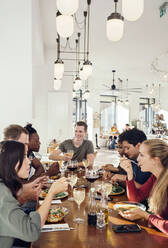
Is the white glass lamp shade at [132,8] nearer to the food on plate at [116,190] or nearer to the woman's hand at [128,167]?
the woman's hand at [128,167]

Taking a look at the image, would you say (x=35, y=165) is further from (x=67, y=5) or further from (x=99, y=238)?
(x=67, y=5)

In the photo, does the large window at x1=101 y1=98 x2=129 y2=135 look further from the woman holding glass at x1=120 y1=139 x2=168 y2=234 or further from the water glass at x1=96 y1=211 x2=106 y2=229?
the water glass at x1=96 y1=211 x2=106 y2=229

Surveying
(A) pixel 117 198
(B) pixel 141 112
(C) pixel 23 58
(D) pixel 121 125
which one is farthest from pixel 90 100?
(A) pixel 117 198

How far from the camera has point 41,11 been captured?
4637 millimetres

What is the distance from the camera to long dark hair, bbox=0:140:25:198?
4.64ft

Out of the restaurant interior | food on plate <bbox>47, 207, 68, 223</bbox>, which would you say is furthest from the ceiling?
food on plate <bbox>47, 207, 68, 223</bbox>

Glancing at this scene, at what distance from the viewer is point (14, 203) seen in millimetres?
1320

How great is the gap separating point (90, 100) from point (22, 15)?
10.6 m

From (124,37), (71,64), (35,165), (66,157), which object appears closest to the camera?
(35,165)

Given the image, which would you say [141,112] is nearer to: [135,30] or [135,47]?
[135,47]

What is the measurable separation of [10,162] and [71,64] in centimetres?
691

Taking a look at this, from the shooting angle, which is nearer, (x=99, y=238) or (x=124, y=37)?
(x=99, y=238)

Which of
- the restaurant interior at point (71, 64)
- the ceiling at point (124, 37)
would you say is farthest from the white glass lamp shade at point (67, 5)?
the ceiling at point (124, 37)

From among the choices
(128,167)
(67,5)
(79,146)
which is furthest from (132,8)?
(79,146)
